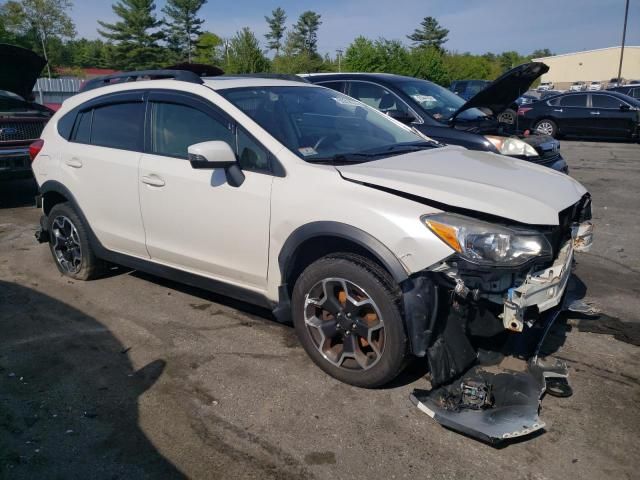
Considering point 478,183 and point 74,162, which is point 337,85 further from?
point 478,183

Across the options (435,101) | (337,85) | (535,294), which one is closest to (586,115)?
(435,101)

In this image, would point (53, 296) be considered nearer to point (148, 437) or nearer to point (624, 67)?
point (148, 437)

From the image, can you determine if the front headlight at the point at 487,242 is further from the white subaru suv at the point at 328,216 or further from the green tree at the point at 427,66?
the green tree at the point at 427,66

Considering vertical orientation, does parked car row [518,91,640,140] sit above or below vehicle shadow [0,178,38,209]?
above

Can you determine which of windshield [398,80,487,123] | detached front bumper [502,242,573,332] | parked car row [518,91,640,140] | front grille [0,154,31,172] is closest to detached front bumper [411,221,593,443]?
detached front bumper [502,242,573,332]

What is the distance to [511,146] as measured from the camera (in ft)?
21.0

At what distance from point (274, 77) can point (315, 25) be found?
85545 mm

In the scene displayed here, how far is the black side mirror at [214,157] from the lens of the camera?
3354 millimetres

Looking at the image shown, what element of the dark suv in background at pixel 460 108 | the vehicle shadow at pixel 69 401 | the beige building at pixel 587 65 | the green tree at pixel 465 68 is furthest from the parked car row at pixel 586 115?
the beige building at pixel 587 65

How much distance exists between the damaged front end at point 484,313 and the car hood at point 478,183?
0.30ft

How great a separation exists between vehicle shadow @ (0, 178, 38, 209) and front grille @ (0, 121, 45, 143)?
69cm

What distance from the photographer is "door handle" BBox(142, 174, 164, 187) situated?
402 centimetres

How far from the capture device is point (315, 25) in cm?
8412

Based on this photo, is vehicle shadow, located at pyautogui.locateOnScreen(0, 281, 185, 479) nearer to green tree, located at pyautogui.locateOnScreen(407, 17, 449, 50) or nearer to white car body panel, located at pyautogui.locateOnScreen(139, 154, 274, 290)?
white car body panel, located at pyautogui.locateOnScreen(139, 154, 274, 290)
